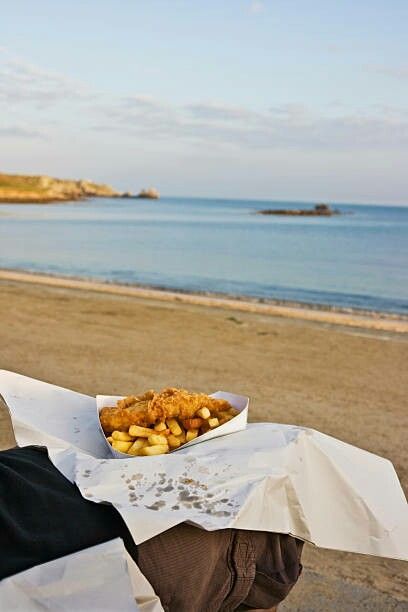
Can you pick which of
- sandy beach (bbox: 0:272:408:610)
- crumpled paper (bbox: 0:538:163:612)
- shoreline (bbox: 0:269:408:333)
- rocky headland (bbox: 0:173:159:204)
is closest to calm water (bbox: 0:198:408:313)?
shoreline (bbox: 0:269:408:333)

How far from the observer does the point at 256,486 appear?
236 centimetres

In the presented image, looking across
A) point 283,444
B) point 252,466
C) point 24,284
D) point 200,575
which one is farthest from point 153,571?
point 24,284

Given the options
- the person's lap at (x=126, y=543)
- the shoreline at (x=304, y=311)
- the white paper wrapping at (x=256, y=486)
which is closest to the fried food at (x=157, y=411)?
the white paper wrapping at (x=256, y=486)

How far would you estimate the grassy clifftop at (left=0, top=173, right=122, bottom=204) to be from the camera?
11706 cm

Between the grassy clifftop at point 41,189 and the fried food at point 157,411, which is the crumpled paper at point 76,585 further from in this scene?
the grassy clifftop at point 41,189

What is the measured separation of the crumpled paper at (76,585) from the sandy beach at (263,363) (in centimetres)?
167

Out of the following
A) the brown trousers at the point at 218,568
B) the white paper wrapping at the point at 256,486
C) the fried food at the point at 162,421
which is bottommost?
the brown trousers at the point at 218,568

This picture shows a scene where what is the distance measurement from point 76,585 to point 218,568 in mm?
499

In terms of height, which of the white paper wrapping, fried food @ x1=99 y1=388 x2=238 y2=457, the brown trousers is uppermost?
fried food @ x1=99 y1=388 x2=238 y2=457

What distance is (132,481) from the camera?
2.39 metres

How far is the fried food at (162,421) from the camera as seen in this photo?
272 cm

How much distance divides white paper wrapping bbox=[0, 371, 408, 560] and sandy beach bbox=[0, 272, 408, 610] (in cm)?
117

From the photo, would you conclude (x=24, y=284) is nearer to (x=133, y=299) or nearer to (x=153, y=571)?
(x=133, y=299)

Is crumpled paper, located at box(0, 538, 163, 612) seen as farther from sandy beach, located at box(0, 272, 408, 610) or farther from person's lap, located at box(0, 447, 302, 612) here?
sandy beach, located at box(0, 272, 408, 610)
